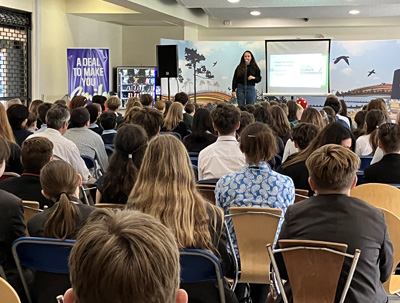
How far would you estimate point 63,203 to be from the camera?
8.38 feet

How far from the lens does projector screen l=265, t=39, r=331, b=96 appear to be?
1388cm

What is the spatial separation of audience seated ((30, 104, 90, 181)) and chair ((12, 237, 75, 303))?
248 cm

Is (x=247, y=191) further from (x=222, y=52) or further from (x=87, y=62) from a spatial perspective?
(x=222, y=52)

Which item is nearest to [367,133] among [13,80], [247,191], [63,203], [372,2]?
[247,191]

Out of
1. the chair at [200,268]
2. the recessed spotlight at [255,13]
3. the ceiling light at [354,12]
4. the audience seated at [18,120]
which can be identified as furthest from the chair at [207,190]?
the ceiling light at [354,12]

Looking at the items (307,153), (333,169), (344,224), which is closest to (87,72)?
(307,153)

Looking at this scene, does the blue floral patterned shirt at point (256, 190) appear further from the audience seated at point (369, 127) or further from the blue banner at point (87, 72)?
the blue banner at point (87, 72)

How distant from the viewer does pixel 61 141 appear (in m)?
5.06

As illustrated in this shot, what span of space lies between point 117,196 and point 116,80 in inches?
452

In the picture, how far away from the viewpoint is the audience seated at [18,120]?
18.7 ft

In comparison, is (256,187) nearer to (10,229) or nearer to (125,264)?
(10,229)

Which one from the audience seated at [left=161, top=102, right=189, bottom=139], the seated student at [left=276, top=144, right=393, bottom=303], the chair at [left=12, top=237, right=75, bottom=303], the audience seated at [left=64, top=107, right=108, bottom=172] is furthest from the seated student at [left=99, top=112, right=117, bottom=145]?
the seated student at [left=276, top=144, right=393, bottom=303]

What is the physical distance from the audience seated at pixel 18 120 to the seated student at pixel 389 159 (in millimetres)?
3303

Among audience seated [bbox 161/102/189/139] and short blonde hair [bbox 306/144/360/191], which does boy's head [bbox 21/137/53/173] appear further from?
audience seated [bbox 161/102/189/139]
